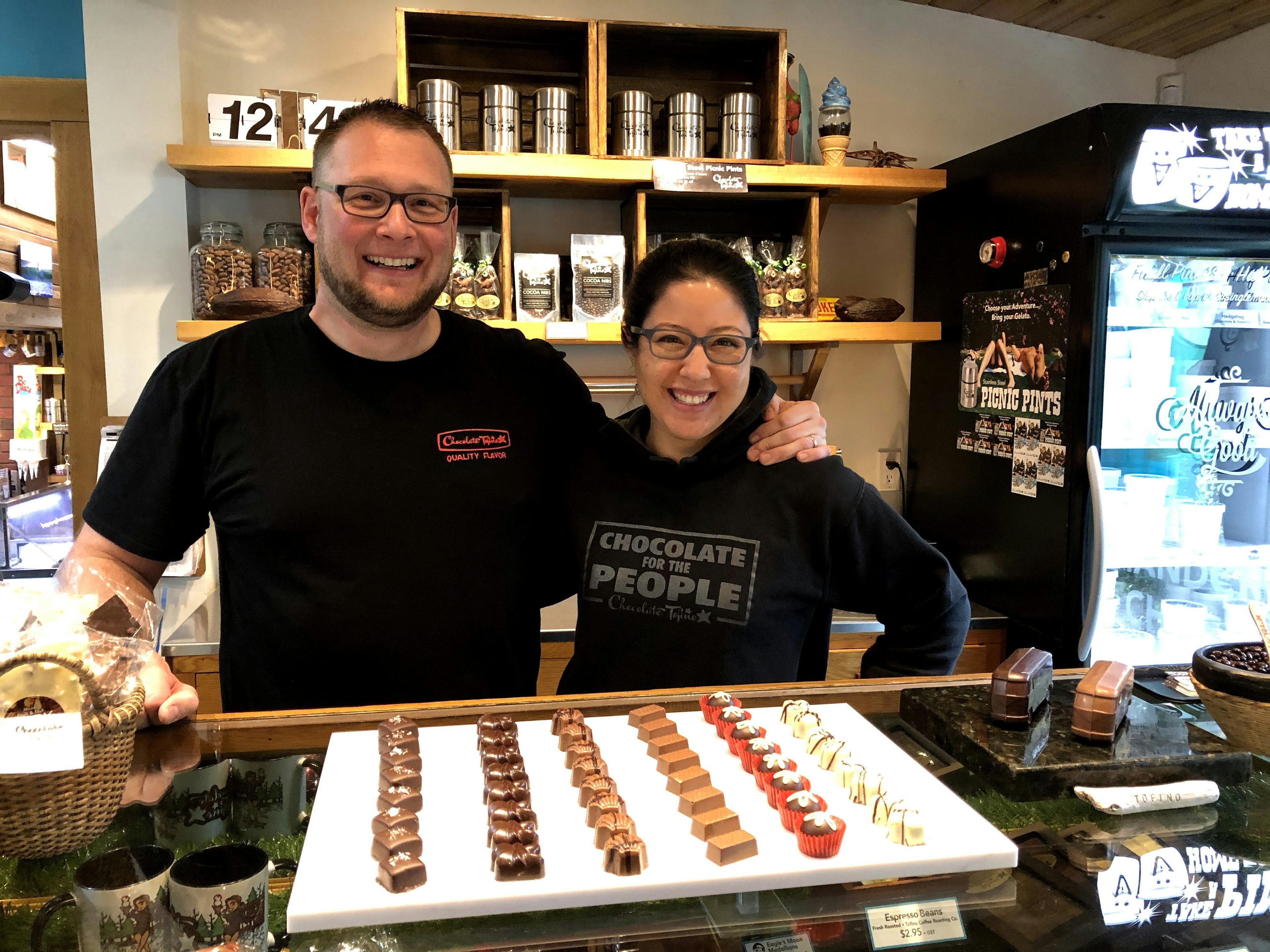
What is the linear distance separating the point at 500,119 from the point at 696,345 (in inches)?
70.1

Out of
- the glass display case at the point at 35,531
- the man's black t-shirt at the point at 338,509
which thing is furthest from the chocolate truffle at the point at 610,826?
the glass display case at the point at 35,531

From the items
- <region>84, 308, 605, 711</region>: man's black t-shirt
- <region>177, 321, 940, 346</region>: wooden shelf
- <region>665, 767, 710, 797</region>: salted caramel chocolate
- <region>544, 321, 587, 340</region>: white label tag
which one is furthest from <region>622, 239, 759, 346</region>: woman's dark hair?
<region>544, 321, 587, 340</region>: white label tag

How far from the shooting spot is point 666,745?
3.72ft

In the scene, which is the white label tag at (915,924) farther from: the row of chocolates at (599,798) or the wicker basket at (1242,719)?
the wicker basket at (1242,719)

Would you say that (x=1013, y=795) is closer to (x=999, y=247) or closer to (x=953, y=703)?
(x=953, y=703)

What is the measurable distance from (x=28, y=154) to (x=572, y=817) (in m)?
6.73

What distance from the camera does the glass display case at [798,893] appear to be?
808 mm

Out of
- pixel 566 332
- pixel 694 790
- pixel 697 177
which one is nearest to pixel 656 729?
pixel 694 790

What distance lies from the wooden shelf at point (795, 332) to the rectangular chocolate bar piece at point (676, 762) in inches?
74.8

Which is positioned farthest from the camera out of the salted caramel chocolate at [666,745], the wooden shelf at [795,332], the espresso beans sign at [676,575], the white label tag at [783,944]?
the wooden shelf at [795,332]

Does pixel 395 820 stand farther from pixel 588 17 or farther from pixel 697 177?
pixel 588 17

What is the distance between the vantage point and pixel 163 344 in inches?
121

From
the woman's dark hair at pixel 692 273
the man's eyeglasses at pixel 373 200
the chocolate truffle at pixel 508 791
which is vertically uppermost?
the man's eyeglasses at pixel 373 200

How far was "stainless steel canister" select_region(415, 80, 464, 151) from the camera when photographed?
2908 mm
